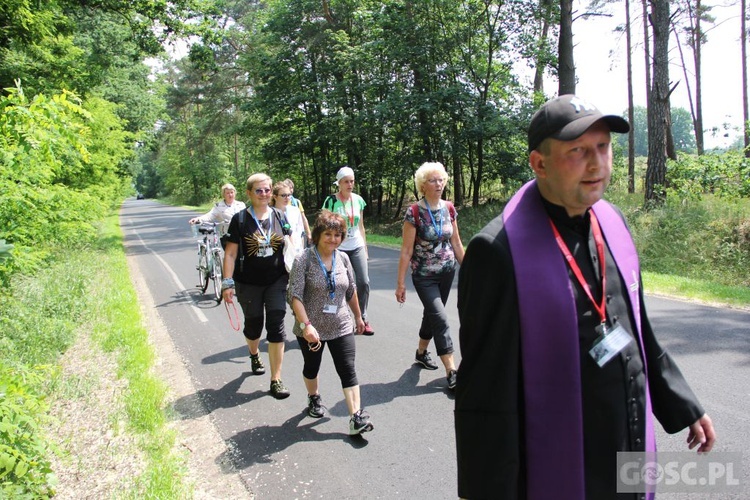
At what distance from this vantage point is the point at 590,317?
63.9 inches

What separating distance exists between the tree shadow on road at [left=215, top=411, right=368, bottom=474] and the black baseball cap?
3.14m

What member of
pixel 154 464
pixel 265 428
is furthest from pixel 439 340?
pixel 154 464

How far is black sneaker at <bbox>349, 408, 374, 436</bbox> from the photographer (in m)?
4.14

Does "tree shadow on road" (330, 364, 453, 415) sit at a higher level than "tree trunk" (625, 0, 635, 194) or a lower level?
lower

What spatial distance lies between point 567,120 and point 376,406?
3.65 metres

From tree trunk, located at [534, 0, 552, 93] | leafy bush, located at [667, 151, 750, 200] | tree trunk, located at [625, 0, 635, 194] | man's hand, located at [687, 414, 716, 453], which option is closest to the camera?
man's hand, located at [687, 414, 716, 453]

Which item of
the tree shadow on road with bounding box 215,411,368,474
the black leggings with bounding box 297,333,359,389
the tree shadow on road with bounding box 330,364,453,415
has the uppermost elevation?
the black leggings with bounding box 297,333,359,389

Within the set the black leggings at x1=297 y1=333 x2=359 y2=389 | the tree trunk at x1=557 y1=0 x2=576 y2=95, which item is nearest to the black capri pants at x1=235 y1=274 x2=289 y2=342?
the black leggings at x1=297 y1=333 x2=359 y2=389

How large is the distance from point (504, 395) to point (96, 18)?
22.9 metres

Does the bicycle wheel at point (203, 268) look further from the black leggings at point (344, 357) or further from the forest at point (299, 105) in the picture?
the black leggings at point (344, 357)

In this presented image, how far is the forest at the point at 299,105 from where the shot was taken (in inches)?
219

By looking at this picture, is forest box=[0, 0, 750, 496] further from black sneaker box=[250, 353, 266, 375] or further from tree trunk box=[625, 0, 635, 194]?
black sneaker box=[250, 353, 266, 375]

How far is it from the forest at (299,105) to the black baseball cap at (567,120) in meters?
2.26

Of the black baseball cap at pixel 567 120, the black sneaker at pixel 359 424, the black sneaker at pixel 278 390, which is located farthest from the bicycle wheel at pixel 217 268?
the black baseball cap at pixel 567 120
